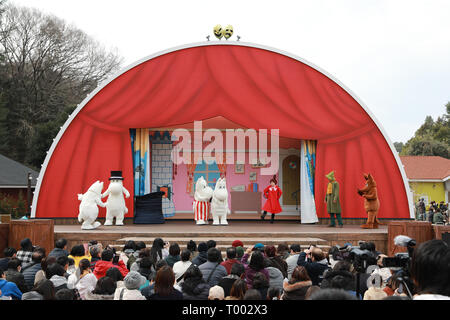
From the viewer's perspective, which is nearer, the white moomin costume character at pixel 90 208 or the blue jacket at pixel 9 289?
the blue jacket at pixel 9 289

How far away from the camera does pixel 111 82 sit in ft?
42.6

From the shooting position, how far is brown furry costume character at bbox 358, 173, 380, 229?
1165 cm

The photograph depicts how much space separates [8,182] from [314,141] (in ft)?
52.1

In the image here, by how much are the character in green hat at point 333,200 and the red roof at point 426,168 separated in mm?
19938

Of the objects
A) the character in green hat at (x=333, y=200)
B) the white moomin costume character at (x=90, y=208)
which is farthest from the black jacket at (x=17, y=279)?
the character in green hat at (x=333, y=200)

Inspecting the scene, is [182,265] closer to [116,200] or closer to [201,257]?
[201,257]

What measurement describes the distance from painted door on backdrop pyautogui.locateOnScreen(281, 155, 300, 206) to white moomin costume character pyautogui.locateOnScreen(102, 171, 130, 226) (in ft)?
19.0

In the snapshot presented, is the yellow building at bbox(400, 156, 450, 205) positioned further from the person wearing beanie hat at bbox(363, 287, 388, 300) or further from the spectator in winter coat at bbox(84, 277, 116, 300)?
the spectator in winter coat at bbox(84, 277, 116, 300)

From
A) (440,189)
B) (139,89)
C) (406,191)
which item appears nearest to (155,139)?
(139,89)

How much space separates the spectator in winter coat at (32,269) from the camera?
17.0 ft

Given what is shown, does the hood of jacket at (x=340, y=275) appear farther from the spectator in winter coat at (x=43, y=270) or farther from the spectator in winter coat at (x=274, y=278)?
the spectator in winter coat at (x=43, y=270)

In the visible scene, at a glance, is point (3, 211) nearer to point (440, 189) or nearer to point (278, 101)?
point (278, 101)

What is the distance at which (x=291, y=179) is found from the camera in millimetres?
15484

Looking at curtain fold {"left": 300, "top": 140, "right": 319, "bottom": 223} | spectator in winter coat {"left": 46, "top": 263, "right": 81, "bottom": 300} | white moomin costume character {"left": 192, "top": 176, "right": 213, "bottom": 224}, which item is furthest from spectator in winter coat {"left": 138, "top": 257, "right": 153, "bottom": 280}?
curtain fold {"left": 300, "top": 140, "right": 319, "bottom": 223}
